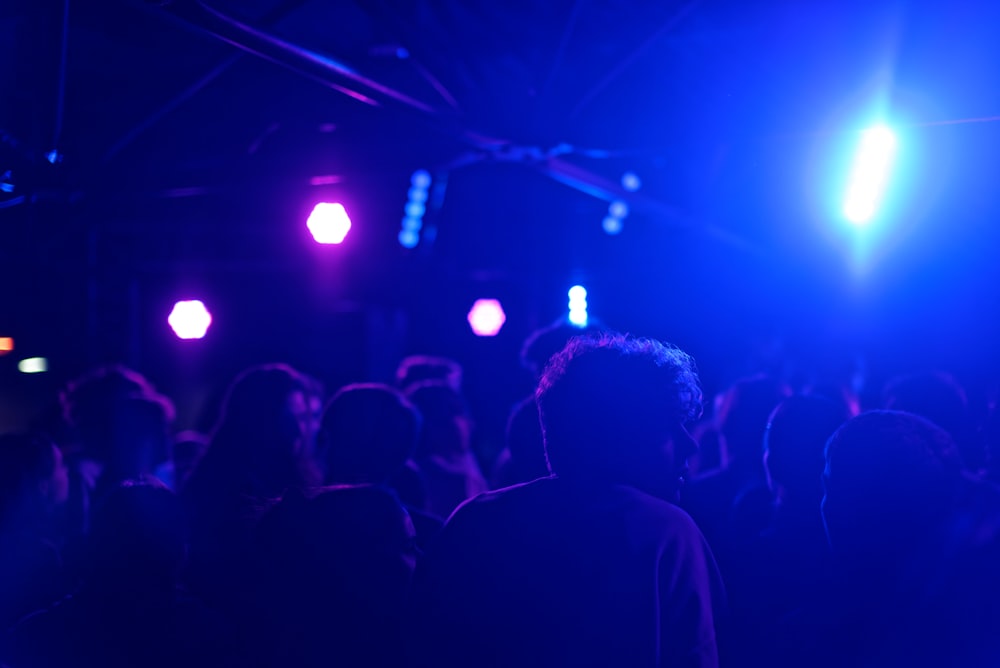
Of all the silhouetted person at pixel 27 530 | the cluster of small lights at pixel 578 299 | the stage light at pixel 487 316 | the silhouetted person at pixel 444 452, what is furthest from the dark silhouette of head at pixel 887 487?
the stage light at pixel 487 316

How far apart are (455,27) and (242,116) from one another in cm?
264

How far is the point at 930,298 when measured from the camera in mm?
8266

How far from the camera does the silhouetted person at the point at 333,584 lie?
2.29m

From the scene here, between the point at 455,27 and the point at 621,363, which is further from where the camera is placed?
the point at 455,27

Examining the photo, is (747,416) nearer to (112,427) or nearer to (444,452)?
(444,452)

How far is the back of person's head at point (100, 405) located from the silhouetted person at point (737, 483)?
103 inches

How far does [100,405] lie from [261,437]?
56.6 inches

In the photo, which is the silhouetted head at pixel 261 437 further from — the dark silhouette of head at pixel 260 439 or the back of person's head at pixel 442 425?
the back of person's head at pixel 442 425

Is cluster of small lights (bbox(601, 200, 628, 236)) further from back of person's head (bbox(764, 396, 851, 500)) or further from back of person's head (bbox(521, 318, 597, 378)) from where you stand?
back of person's head (bbox(764, 396, 851, 500))

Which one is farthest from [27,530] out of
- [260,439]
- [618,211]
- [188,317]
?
[618,211]

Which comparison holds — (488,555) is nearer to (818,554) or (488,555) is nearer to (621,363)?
(621,363)

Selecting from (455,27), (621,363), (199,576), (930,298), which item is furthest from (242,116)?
(930,298)

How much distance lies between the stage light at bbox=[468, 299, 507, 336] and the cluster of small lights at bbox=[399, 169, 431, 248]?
3.26 ft

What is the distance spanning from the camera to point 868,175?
599 centimetres
